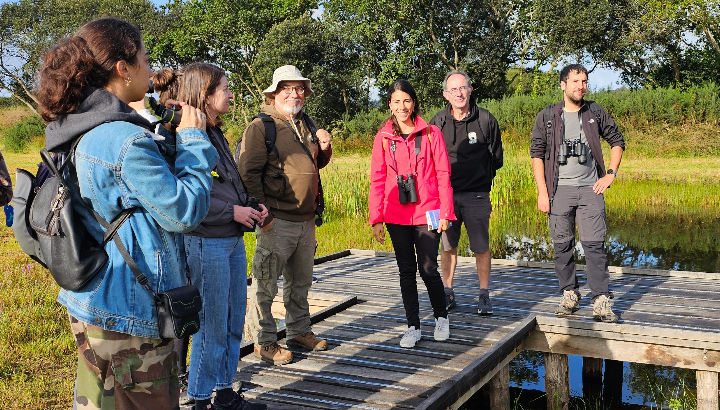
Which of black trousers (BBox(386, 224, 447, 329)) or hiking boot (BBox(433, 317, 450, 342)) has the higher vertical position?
black trousers (BBox(386, 224, 447, 329))

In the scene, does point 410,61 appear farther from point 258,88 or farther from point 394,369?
point 394,369

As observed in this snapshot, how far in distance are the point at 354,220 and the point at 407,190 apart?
7700mm

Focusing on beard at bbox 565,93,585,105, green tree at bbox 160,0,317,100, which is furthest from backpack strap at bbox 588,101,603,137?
green tree at bbox 160,0,317,100

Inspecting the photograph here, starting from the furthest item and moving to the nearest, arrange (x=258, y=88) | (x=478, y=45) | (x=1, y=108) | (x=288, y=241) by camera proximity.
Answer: (x=1, y=108) → (x=258, y=88) → (x=478, y=45) → (x=288, y=241)

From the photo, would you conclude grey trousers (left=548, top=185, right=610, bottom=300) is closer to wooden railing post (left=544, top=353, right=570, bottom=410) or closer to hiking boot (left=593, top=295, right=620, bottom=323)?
hiking boot (left=593, top=295, right=620, bottom=323)

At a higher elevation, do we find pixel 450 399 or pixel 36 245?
pixel 36 245

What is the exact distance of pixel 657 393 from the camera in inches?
221

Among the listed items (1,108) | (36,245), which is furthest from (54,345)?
(1,108)

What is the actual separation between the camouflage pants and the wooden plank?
3.62 meters

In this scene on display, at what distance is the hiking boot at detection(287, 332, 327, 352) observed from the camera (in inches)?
183

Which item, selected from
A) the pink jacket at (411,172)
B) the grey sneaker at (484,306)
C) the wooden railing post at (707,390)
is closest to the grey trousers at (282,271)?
the pink jacket at (411,172)

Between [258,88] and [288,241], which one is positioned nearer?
[288,241]

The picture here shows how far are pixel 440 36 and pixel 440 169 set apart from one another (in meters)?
27.4

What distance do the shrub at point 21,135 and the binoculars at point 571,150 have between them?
107 feet
